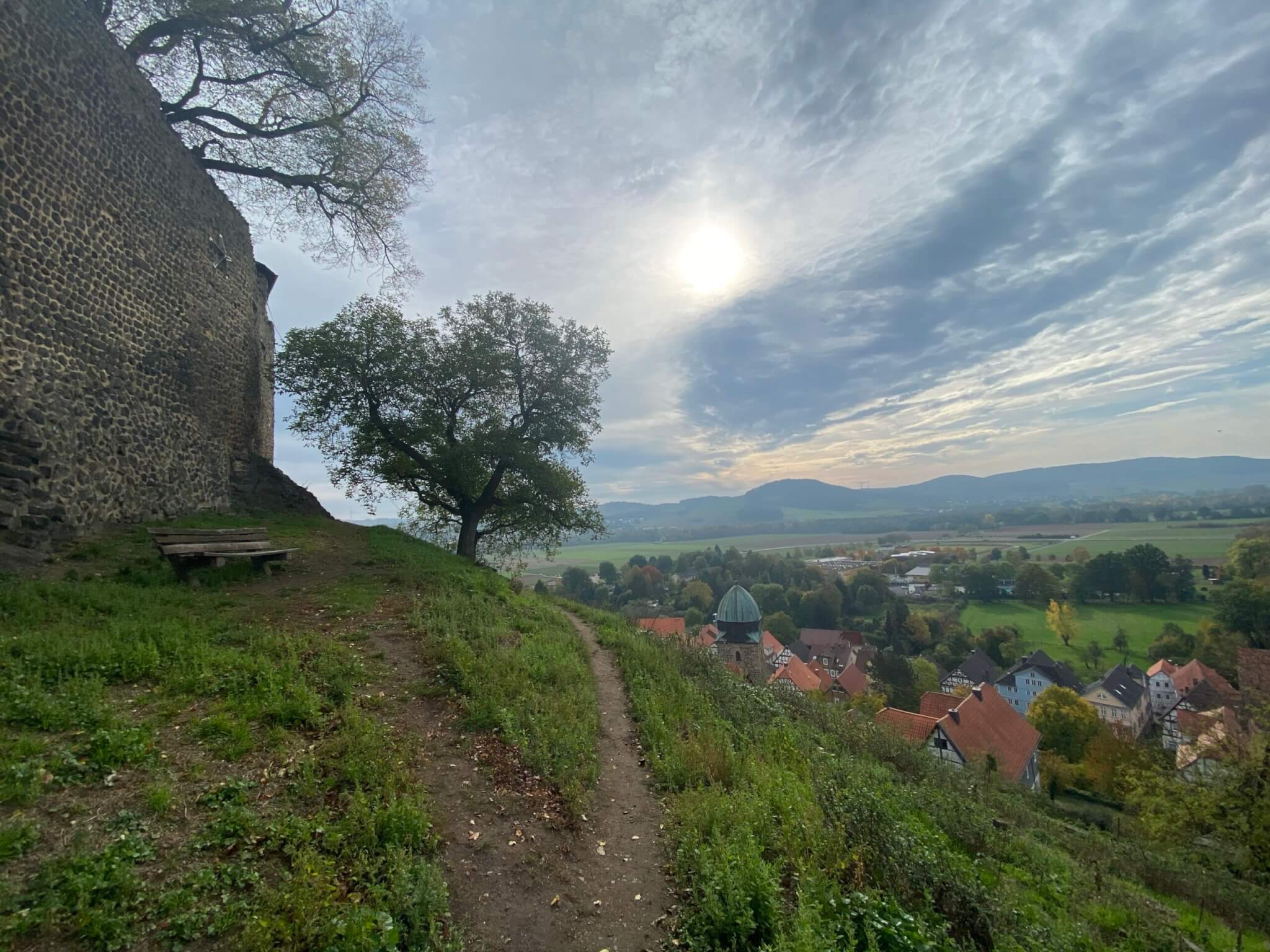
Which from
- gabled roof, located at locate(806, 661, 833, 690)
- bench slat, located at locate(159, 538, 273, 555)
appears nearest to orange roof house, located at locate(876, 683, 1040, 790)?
gabled roof, located at locate(806, 661, 833, 690)

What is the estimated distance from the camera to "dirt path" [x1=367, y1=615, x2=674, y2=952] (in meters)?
3.81

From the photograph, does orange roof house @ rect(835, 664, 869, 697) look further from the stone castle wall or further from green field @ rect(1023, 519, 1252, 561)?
green field @ rect(1023, 519, 1252, 561)

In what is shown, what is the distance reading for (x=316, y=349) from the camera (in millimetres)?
16188

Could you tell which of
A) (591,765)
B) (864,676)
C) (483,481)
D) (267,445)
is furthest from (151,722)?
(864,676)

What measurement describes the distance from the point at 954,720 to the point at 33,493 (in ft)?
119

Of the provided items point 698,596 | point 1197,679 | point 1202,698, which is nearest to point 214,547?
point 1202,698

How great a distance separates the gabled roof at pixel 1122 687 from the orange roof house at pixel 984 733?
1820 cm

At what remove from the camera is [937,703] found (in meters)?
35.4

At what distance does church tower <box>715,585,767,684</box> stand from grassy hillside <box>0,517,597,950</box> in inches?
787

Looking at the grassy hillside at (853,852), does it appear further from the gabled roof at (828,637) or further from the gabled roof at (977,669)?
the gabled roof at (828,637)

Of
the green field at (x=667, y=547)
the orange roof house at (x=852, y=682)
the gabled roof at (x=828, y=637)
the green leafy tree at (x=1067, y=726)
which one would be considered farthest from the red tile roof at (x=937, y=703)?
the green field at (x=667, y=547)

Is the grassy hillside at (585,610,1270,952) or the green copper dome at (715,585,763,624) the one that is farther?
the green copper dome at (715,585,763,624)

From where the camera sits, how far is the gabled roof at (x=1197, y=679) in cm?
3694

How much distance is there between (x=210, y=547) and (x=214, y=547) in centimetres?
9
